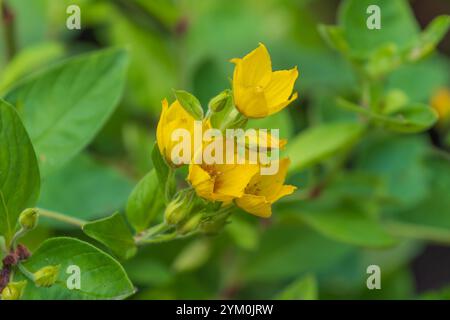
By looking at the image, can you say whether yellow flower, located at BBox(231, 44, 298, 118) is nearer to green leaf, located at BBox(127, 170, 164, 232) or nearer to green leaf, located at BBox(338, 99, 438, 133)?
green leaf, located at BBox(127, 170, 164, 232)

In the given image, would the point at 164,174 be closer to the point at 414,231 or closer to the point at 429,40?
the point at 429,40

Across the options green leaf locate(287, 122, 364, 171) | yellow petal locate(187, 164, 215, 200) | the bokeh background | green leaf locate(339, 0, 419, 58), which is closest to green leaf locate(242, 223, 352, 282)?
the bokeh background

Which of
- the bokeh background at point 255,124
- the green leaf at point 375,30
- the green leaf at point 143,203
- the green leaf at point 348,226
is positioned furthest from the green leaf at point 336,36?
the green leaf at point 143,203

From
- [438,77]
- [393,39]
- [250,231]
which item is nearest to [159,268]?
[250,231]

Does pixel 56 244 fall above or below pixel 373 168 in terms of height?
below

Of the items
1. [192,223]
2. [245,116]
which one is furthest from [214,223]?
[245,116]

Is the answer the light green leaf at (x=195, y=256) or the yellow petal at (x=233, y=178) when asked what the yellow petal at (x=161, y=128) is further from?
the light green leaf at (x=195, y=256)

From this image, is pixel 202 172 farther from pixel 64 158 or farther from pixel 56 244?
pixel 64 158

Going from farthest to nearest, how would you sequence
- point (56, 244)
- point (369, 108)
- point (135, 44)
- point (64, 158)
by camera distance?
point (135, 44), point (369, 108), point (64, 158), point (56, 244)
